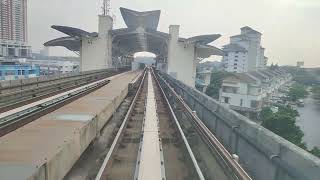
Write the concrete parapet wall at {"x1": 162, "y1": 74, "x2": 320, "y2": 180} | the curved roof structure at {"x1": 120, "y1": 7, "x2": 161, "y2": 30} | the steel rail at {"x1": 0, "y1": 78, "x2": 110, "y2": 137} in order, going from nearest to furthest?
the concrete parapet wall at {"x1": 162, "y1": 74, "x2": 320, "y2": 180}, the steel rail at {"x1": 0, "y1": 78, "x2": 110, "y2": 137}, the curved roof structure at {"x1": 120, "y1": 7, "x2": 161, "y2": 30}

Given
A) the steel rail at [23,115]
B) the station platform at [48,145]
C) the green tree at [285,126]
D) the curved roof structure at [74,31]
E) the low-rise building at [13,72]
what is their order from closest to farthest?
the station platform at [48,145] < the steel rail at [23,115] < the green tree at [285,126] < the curved roof structure at [74,31] < the low-rise building at [13,72]

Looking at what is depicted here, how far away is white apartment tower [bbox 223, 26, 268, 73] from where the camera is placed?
127 metres

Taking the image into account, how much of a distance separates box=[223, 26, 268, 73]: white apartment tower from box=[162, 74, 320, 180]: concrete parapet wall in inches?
4420

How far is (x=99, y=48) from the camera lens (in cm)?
4141

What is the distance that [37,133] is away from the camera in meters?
6.29

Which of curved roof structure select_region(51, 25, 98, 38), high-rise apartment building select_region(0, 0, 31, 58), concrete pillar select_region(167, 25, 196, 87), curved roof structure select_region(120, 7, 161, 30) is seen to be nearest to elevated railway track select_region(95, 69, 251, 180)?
concrete pillar select_region(167, 25, 196, 87)

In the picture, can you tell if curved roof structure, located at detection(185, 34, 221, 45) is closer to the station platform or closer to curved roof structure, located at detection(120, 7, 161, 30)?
curved roof structure, located at detection(120, 7, 161, 30)

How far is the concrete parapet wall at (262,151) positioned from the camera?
14.1ft

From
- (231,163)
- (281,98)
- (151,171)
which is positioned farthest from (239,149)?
(281,98)

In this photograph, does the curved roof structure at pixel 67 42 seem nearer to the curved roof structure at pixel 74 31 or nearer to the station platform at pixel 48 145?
Result: the curved roof structure at pixel 74 31

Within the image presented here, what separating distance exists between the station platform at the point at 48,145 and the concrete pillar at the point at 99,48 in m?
33.8

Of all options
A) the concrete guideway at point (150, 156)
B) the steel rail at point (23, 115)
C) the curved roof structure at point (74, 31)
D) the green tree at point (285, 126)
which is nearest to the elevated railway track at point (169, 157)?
the concrete guideway at point (150, 156)

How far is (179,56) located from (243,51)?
3574 inches

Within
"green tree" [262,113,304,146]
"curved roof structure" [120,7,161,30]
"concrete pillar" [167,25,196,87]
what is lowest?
"green tree" [262,113,304,146]
